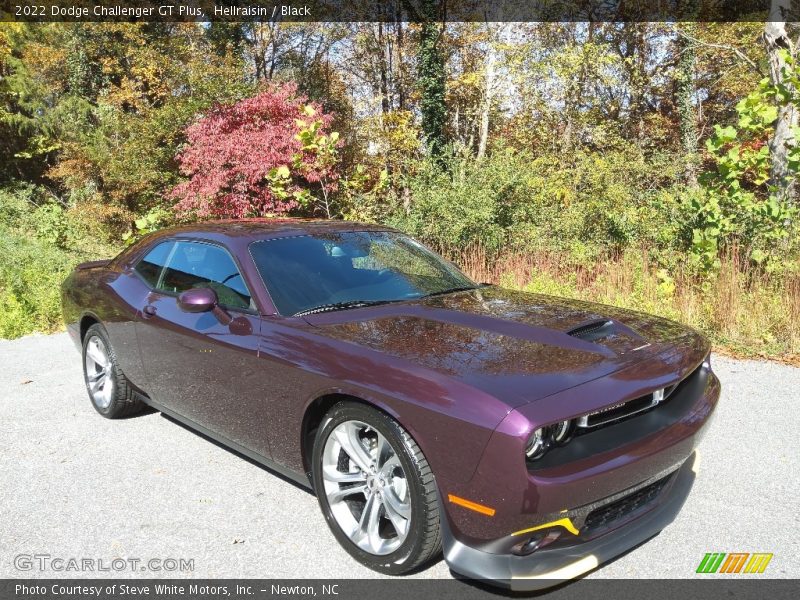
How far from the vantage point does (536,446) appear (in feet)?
7.43

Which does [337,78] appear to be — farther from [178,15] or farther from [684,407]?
[684,407]

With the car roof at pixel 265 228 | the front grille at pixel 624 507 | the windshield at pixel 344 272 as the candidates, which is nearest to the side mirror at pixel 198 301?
the windshield at pixel 344 272

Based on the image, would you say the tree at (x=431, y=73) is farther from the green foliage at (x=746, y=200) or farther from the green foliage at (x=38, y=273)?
the green foliage at (x=746, y=200)

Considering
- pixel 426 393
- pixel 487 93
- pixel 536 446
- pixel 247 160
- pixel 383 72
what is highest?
pixel 383 72

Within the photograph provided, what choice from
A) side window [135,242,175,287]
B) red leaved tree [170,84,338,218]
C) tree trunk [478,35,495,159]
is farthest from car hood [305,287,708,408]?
tree trunk [478,35,495,159]

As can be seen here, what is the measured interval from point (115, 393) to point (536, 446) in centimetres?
358

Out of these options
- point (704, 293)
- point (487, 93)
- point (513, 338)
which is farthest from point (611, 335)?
point (487, 93)

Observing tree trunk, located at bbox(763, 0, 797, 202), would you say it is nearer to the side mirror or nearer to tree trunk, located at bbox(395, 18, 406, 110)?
the side mirror

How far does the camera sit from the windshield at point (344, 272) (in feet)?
11.2

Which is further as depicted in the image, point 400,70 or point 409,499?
point 400,70

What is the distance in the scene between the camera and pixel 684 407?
9.05 feet

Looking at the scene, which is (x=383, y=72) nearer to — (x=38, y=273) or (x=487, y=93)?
(x=487, y=93)

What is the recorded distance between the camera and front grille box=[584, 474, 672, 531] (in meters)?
2.42

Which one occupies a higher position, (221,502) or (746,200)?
(746,200)
